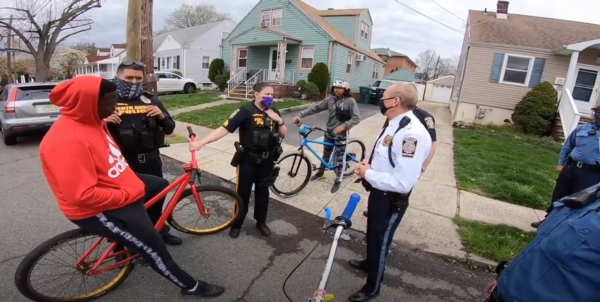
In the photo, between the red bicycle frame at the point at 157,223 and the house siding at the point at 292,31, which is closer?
the red bicycle frame at the point at 157,223

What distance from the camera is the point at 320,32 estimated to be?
17.4 meters

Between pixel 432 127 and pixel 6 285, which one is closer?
pixel 6 285

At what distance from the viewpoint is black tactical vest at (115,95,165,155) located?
2.69 metres

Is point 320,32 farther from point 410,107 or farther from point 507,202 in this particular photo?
point 410,107

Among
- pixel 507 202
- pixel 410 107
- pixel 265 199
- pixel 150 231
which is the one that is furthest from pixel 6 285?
pixel 507 202

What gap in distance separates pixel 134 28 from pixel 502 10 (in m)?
17.1

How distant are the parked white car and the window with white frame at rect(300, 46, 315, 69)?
739 centimetres

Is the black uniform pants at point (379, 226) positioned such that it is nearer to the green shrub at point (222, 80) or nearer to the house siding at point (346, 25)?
the green shrub at point (222, 80)

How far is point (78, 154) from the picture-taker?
166 centimetres

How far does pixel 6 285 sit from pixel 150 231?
1.45 meters

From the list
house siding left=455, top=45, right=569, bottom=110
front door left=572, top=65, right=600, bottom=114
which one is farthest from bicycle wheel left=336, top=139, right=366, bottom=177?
front door left=572, top=65, right=600, bottom=114

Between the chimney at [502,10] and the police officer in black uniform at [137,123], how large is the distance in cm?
1777

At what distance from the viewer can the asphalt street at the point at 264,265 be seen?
2.52 m

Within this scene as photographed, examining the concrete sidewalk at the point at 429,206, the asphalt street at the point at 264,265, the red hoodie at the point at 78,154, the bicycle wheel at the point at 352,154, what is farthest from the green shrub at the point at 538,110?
the red hoodie at the point at 78,154
